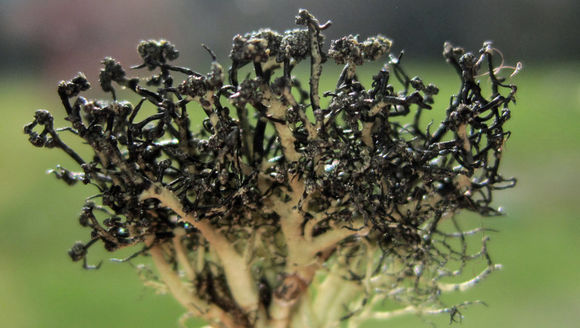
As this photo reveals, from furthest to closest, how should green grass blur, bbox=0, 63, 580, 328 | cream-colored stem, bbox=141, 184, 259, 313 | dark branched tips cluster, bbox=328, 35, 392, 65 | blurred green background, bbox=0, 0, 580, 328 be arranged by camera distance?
green grass blur, bbox=0, 63, 580, 328
blurred green background, bbox=0, 0, 580, 328
cream-colored stem, bbox=141, 184, 259, 313
dark branched tips cluster, bbox=328, 35, 392, 65

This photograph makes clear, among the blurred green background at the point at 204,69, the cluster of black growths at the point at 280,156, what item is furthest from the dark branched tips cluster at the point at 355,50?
the blurred green background at the point at 204,69

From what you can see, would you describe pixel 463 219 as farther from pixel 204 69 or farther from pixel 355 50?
pixel 355 50

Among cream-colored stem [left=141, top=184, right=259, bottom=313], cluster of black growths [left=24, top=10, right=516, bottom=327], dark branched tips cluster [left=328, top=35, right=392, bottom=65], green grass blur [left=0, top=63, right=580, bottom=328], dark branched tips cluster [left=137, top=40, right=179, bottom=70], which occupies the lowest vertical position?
cream-colored stem [left=141, top=184, right=259, bottom=313]

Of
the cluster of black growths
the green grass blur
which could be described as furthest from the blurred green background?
the cluster of black growths

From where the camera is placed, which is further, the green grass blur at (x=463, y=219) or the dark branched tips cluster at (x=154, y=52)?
the green grass blur at (x=463, y=219)

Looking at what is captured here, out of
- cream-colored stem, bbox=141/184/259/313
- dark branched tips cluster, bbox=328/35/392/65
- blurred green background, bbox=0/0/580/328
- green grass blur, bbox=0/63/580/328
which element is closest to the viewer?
dark branched tips cluster, bbox=328/35/392/65

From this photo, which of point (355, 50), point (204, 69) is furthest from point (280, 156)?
point (204, 69)

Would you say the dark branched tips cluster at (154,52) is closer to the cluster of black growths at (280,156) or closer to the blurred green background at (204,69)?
the cluster of black growths at (280,156)

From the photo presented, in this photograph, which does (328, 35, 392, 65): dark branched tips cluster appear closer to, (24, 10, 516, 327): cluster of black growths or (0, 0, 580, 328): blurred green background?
(24, 10, 516, 327): cluster of black growths

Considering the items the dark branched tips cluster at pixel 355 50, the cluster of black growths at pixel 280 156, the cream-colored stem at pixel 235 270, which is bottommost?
the cream-colored stem at pixel 235 270
